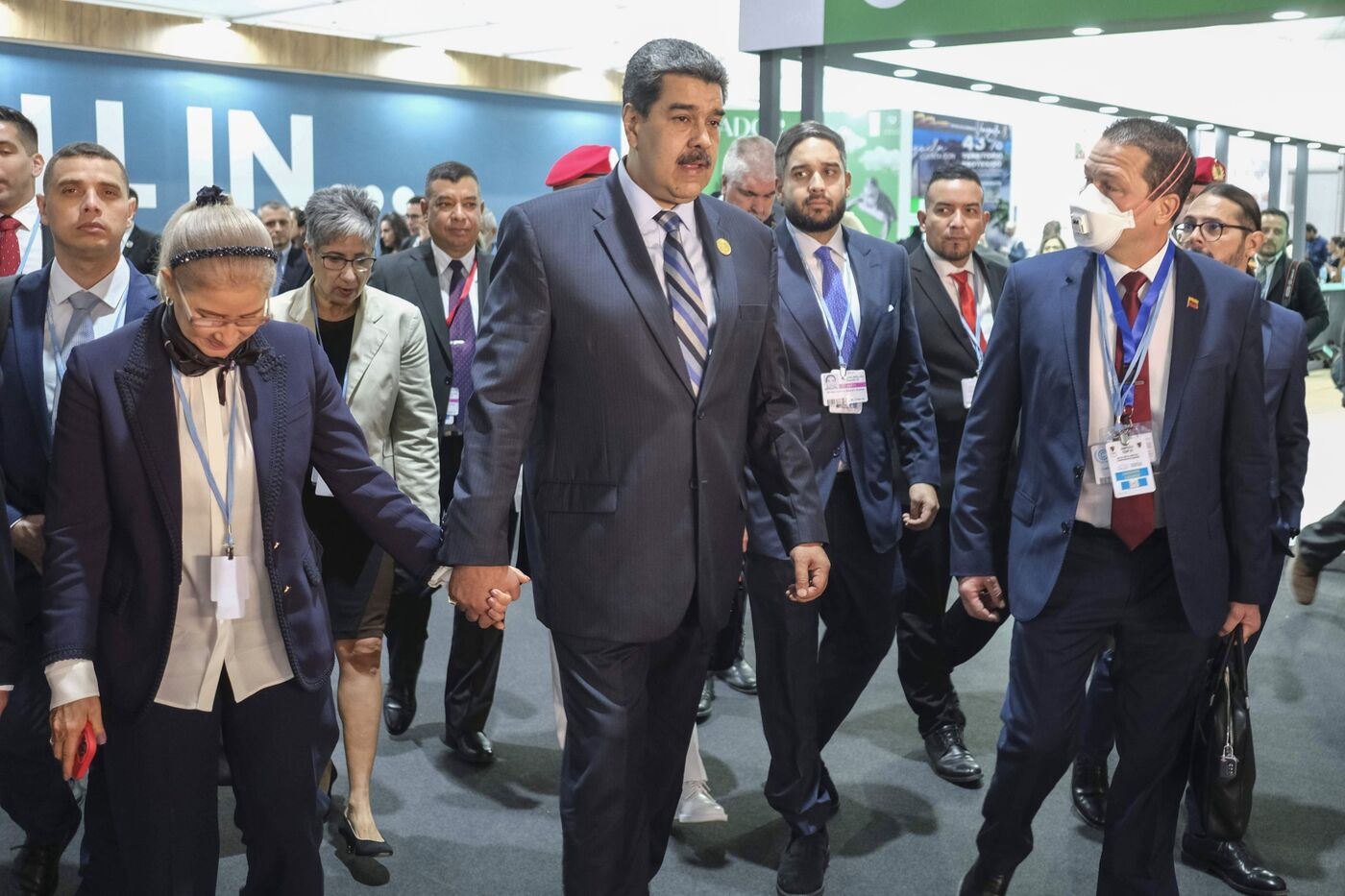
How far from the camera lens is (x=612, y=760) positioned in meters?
2.47

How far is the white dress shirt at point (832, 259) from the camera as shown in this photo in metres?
3.45

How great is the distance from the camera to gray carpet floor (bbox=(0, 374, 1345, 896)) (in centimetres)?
326

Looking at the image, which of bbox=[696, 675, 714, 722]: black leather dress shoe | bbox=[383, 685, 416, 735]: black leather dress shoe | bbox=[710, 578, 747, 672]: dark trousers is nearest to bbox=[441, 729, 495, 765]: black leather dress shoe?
bbox=[383, 685, 416, 735]: black leather dress shoe

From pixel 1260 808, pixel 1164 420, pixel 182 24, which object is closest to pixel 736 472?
pixel 1164 420

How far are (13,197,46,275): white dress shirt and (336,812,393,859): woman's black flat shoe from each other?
5.88ft

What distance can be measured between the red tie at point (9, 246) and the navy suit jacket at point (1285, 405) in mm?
3451

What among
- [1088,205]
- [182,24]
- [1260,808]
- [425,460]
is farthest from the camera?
[182,24]

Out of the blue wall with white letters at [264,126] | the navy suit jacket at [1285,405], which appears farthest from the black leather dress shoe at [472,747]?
the blue wall with white letters at [264,126]

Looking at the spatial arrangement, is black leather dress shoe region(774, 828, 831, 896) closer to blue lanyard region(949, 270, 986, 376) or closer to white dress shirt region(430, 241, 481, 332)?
blue lanyard region(949, 270, 986, 376)

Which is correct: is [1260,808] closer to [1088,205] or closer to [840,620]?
[840,620]

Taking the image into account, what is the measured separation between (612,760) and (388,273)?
7.47ft

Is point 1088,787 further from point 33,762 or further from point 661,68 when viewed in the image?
point 33,762

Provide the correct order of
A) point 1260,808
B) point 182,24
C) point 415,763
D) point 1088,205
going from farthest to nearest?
point 182,24
point 415,763
point 1260,808
point 1088,205

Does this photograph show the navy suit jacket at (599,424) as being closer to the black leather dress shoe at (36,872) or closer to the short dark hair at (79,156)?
the short dark hair at (79,156)
